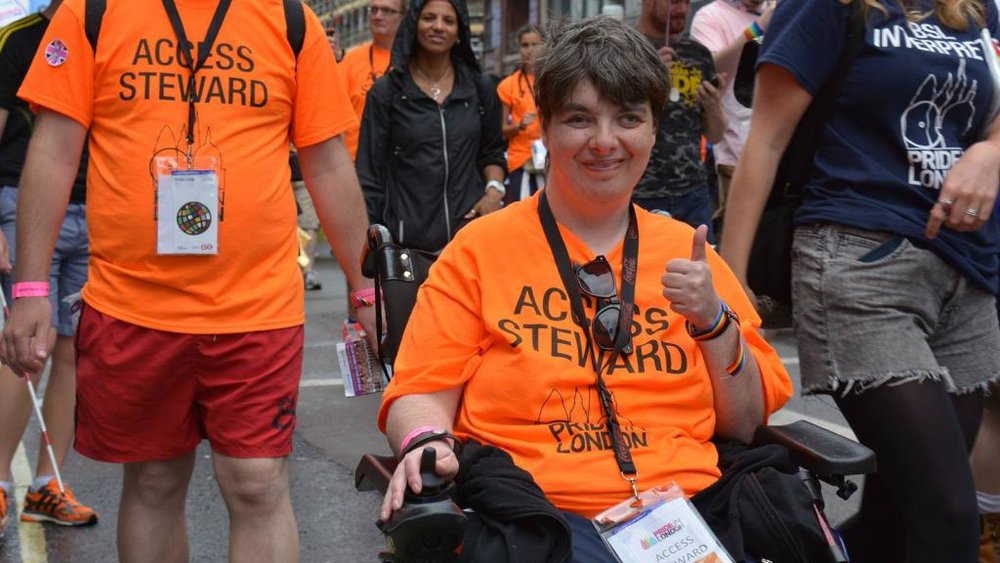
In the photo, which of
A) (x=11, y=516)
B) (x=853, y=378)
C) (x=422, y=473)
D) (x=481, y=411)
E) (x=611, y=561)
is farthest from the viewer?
(x=11, y=516)

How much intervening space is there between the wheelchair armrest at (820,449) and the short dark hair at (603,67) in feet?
2.38

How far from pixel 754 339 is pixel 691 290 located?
335mm

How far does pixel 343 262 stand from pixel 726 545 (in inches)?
63.0

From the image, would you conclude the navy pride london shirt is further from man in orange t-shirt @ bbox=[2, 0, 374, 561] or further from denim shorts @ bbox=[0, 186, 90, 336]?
denim shorts @ bbox=[0, 186, 90, 336]

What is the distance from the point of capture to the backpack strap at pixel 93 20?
3289mm

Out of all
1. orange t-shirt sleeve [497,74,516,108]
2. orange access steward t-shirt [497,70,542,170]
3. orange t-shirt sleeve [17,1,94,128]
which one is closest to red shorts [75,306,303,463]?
orange t-shirt sleeve [17,1,94,128]

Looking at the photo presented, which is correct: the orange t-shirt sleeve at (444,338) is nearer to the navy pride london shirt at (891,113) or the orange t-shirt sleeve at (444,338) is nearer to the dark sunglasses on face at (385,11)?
the navy pride london shirt at (891,113)

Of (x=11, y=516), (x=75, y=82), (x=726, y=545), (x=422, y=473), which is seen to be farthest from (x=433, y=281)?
(x=11, y=516)

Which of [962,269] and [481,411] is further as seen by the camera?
[962,269]

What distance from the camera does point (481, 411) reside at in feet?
8.91

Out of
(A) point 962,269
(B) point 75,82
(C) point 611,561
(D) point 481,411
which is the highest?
(B) point 75,82

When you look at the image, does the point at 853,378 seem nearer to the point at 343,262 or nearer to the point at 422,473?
the point at 422,473

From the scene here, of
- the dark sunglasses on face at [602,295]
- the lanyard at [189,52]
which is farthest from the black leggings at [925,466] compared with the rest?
the lanyard at [189,52]

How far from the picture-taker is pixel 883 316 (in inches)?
A: 115
